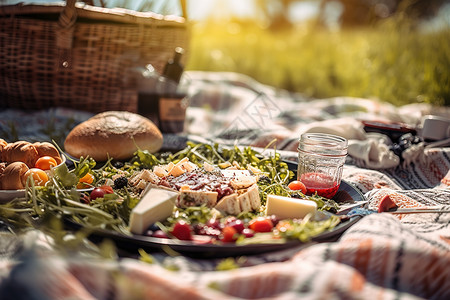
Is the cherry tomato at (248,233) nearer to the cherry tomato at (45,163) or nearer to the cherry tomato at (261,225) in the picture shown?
the cherry tomato at (261,225)

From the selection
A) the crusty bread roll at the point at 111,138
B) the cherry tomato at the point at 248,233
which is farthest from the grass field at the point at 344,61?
the cherry tomato at the point at 248,233

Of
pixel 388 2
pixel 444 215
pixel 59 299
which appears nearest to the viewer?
pixel 59 299

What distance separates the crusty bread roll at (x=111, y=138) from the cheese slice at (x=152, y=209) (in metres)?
0.67

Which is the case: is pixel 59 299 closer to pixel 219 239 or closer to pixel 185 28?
pixel 219 239

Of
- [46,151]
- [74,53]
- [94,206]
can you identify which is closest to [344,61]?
[74,53]

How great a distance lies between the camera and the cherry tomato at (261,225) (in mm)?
1251

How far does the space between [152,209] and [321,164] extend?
0.81 meters

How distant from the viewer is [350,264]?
3.56 feet

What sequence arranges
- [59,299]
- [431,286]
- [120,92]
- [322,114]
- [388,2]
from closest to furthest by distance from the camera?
1. [59,299]
2. [431,286]
3. [120,92]
4. [322,114]
5. [388,2]

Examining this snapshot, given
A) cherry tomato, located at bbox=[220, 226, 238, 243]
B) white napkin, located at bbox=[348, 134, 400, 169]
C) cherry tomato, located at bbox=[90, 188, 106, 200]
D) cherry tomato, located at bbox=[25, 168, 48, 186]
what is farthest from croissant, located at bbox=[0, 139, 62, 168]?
white napkin, located at bbox=[348, 134, 400, 169]

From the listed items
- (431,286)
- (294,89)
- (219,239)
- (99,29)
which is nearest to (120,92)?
(99,29)

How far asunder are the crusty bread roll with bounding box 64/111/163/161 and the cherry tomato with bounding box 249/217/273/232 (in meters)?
0.84

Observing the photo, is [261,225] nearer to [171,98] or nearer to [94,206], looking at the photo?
[94,206]

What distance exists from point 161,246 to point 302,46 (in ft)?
21.4
